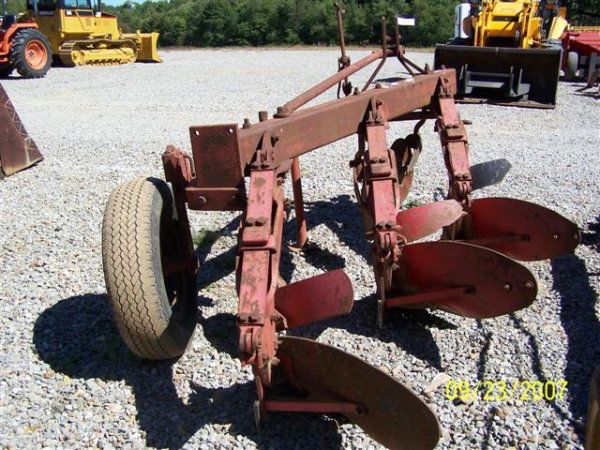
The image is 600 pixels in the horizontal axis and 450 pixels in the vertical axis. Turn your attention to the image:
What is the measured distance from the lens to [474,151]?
6996 mm

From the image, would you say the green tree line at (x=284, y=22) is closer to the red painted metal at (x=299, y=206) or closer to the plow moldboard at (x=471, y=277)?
the red painted metal at (x=299, y=206)

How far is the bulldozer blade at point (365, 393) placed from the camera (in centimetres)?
221

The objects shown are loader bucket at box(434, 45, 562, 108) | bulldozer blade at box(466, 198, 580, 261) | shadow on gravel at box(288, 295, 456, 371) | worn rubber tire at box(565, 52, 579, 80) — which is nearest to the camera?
shadow on gravel at box(288, 295, 456, 371)

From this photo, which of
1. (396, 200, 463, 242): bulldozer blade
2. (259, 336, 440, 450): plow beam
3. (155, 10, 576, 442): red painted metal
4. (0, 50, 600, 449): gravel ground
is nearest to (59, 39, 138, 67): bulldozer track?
(0, 50, 600, 449): gravel ground

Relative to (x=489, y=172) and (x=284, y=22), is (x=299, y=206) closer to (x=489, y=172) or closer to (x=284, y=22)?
(x=489, y=172)

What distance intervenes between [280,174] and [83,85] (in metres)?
12.0

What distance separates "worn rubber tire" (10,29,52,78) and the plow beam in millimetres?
13807

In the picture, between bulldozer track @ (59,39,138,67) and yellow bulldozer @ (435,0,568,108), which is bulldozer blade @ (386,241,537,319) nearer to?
yellow bulldozer @ (435,0,568,108)

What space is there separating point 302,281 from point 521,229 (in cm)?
179

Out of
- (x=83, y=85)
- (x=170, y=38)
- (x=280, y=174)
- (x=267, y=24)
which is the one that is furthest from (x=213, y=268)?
(x=170, y=38)

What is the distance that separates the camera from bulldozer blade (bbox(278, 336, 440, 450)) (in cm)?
221

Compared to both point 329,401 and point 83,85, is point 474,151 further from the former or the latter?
point 83,85

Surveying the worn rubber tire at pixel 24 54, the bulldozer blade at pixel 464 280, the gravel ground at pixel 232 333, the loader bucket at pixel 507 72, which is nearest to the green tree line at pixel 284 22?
the worn rubber tire at pixel 24 54

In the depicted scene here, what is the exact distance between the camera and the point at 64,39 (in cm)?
1645
